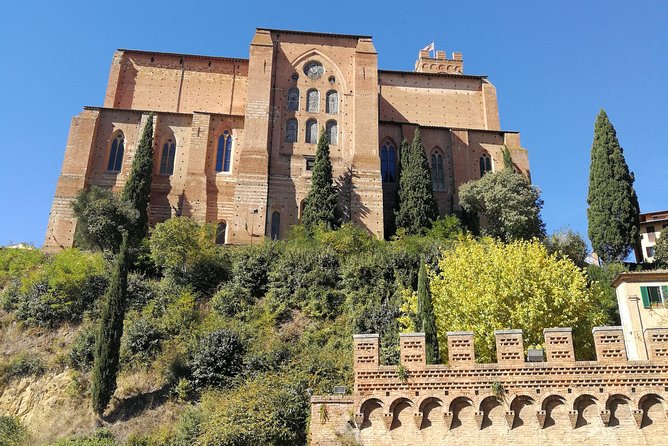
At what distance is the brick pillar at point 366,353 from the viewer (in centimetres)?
1391

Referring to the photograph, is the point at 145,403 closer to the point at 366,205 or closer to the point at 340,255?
the point at 340,255

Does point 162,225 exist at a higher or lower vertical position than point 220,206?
lower

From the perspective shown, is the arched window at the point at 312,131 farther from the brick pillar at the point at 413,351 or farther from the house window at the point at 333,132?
the brick pillar at the point at 413,351

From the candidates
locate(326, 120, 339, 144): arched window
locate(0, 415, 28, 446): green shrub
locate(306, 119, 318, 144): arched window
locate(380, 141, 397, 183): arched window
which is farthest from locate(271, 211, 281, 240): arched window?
locate(0, 415, 28, 446): green shrub

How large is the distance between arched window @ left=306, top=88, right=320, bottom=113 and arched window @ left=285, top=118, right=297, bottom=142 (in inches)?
60.1

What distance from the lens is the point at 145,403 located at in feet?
74.7

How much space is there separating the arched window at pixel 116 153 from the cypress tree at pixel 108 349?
24419 millimetres

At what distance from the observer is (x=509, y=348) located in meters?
13.9

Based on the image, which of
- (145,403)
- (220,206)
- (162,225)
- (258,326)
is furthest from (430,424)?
(220,206)

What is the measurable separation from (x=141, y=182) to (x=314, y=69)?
1551 centimetres

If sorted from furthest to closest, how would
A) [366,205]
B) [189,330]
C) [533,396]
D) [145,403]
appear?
[366,205] < [189,330] < [145,403] < [533,396]

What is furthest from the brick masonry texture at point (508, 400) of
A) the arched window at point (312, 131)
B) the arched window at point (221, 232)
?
the arched window at point (312, 131)

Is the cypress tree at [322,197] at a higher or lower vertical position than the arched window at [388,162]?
lower

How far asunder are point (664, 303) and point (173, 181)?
32240 mm
